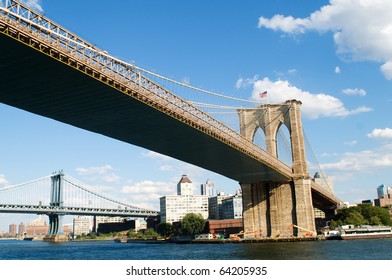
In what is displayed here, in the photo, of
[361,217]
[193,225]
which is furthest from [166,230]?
[361,217]

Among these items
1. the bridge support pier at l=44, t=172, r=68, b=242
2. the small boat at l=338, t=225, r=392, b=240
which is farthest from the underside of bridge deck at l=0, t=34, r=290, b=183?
the bridge support pier at l=44, t=172, r=68, b=242

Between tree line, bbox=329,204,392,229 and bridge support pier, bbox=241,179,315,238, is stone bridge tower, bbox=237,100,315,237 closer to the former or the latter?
bridge support pier, bbox=241,179,315,238

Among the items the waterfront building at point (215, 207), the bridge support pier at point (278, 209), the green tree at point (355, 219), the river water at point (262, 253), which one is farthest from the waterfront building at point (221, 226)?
the waterfront building at point (215, 207)

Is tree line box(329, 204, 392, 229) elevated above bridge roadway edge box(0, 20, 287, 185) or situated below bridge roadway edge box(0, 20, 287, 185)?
below

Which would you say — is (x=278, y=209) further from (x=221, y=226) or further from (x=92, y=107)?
(x=92, y=107)
